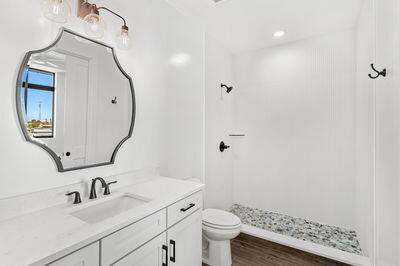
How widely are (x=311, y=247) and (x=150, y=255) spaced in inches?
75.9

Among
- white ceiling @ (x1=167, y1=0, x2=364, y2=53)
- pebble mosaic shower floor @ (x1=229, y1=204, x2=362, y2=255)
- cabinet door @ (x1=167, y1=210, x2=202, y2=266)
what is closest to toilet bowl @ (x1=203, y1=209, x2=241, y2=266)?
cabinet door @ (x1=167, y1=210, x2=202, y2=266)

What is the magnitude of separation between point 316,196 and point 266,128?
116cm

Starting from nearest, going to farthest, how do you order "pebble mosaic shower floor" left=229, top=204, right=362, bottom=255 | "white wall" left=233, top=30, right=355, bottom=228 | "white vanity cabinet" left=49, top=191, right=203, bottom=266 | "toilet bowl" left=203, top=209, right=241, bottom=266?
"white vanity cabinet" left=49, top=191, right=203, bottom=266 < "toilet bowl" left=203, top=209, right=241, bottom=266 < "pebble mosaic shower floor" left=229, top=204, right=362, bottom=255 < "white wall" left=233, top=30, right=355, bottom=228

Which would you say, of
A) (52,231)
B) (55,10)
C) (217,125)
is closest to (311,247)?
(217,125)

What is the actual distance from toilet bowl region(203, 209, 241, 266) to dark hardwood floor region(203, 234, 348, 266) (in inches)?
6.9

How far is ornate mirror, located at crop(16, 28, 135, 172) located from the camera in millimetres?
1125

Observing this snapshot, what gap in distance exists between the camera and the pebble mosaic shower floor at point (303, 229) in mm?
2301

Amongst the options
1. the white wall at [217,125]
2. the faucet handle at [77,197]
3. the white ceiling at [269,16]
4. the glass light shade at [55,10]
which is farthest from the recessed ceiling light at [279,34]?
the faucet handle at [77,197]

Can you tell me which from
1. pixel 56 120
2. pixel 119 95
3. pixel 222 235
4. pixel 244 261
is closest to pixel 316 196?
pixel 244 261

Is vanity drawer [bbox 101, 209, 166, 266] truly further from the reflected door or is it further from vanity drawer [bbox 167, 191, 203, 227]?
the reflected door

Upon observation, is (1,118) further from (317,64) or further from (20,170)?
(317,64)

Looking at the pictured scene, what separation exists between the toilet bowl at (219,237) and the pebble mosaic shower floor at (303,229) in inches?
36.8

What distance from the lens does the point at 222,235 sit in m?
1.87

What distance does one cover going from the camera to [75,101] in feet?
4.37
